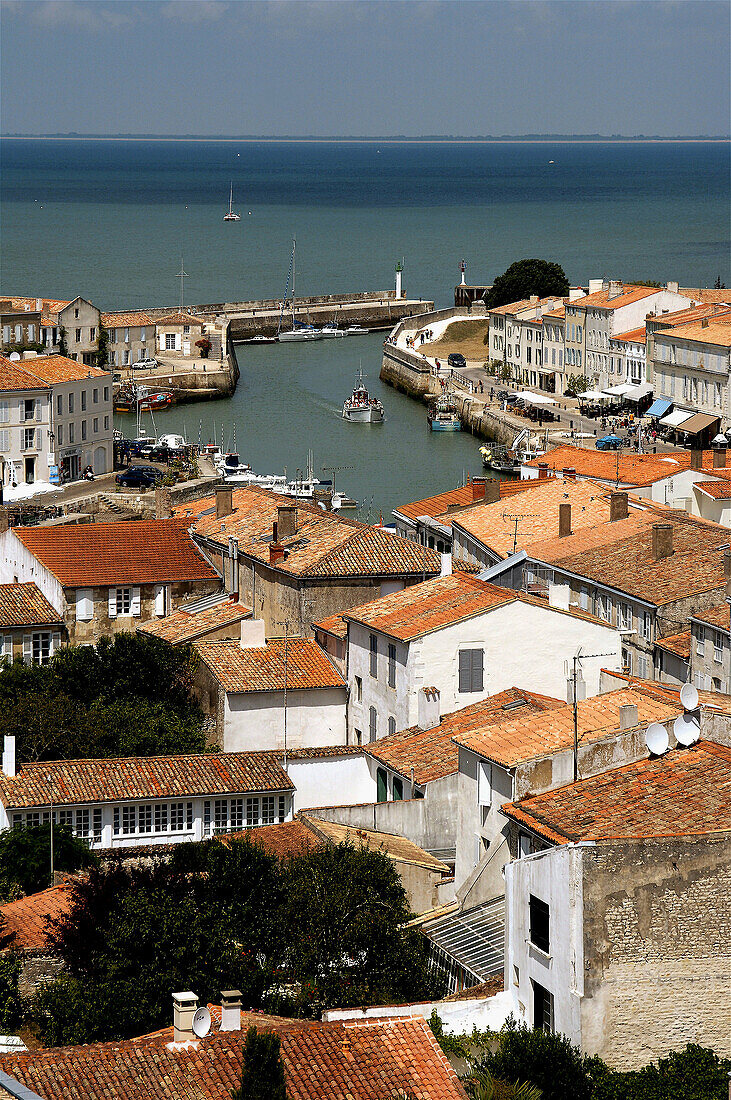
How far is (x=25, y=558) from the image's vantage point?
3650cm

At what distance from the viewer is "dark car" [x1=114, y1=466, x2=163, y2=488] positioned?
52856 mm

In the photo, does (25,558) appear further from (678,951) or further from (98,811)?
(678,951)

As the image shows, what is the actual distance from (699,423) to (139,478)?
2098 centimetres

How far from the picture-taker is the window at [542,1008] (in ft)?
51.4

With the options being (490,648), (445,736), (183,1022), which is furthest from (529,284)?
(183,1022)

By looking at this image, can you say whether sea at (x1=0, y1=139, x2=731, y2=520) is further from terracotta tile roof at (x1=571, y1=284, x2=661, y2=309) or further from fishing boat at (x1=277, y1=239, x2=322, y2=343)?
terracotta tile roof at (x1=571, y1=284, x2=661, y2=309)

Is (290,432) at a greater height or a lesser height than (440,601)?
lesser

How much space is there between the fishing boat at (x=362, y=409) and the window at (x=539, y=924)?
60.5 m

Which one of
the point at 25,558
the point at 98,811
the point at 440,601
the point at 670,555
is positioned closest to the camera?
the point at 98,811

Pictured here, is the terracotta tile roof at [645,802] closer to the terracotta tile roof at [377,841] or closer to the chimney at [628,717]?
the chimney at [628,717]

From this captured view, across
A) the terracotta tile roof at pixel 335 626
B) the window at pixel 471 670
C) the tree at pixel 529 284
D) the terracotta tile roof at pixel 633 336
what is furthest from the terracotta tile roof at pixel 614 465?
the tree at pixel 529 284

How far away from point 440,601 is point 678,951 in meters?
12.6

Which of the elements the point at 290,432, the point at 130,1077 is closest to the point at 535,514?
the point at 130,1077

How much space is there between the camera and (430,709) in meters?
25.9
